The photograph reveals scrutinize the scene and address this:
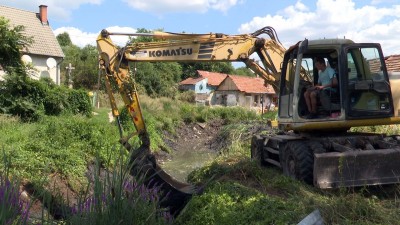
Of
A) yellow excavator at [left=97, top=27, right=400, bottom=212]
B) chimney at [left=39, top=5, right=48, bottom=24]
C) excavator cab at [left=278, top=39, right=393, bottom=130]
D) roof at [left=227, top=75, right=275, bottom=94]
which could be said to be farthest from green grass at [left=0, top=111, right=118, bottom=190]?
roof at [left=227, top=75, right=275, bottom=94]

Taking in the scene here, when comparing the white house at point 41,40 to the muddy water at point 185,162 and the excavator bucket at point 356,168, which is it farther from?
the excavator bucket at point 356,168

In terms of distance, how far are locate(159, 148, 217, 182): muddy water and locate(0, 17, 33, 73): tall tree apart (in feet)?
22.4

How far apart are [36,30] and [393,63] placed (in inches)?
979

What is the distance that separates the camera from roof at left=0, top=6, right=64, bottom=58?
32938 millimetres

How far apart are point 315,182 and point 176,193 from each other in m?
2.34

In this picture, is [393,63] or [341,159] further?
[393,63]

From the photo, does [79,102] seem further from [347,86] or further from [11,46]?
[347,86]

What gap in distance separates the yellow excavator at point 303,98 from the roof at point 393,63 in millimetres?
13880

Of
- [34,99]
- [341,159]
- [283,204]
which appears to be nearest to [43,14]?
[34,99]

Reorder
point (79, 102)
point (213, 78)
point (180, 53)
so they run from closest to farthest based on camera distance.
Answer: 1. point (180, 53)
2. point (79, 102)
3. point (213, 78)

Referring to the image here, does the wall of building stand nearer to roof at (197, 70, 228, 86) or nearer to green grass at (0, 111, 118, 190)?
green grass at (0, 111, 118, 190)

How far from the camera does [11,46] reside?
1734 centimetres

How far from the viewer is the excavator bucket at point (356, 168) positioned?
741cm

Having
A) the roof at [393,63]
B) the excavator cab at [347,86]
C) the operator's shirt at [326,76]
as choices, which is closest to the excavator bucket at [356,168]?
the excavator cab at [347,86]
